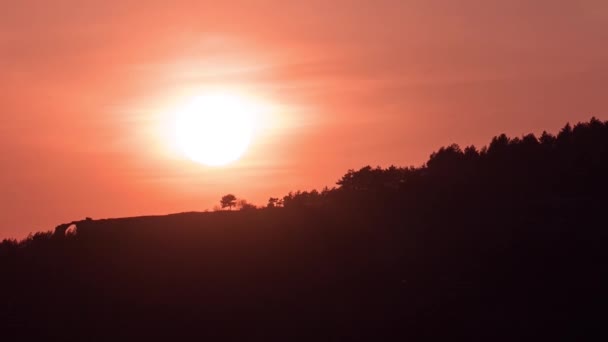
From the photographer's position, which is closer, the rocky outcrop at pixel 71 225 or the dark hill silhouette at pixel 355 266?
the dark hill silhouette at pixel 355 266

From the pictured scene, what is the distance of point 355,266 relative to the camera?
57219 millimetres

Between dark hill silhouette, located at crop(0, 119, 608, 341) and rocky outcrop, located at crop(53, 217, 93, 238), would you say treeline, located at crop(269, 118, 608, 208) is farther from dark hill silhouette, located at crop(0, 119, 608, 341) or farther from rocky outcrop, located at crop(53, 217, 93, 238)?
rocky outcrop, located at crop(53, 217, 93, 238)

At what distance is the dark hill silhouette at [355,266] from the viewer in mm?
49875

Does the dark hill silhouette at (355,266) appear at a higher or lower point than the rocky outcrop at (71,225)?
lower

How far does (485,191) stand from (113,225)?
78.6 ft

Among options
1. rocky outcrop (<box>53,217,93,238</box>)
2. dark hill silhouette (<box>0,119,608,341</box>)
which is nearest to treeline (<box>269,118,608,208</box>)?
dark hill silhouette (<box>0,119,608,341</box>)

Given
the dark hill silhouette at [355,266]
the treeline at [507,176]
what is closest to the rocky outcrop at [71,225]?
the dark hill silhouette at [355,266]

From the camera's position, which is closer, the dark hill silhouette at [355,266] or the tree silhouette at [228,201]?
the dark hill silhouette at [355,266]

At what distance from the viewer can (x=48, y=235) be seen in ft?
221

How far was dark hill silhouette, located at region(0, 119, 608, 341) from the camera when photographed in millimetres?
49875

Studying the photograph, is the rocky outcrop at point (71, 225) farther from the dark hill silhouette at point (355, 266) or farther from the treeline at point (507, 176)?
the treeline at point (507, 176)

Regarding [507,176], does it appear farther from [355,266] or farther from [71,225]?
[71,225]

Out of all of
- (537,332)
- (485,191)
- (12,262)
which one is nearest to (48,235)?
(12,262)

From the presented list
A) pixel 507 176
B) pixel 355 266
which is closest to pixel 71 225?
pixel 355 266
